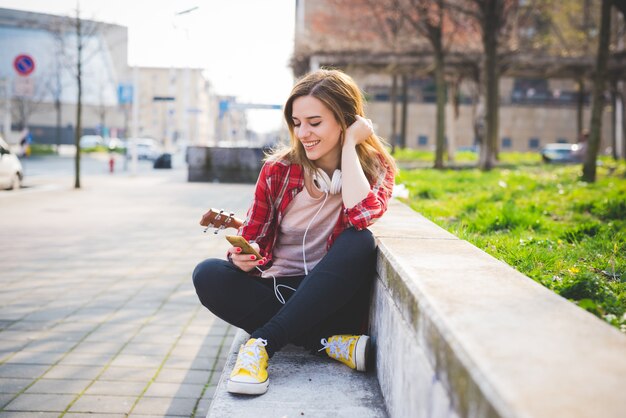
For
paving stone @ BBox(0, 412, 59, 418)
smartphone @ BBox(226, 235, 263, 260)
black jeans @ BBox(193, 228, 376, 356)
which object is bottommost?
paving stone @ BBox(0, 412, 59, 418)

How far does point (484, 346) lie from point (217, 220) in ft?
7.07

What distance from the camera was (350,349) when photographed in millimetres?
2826

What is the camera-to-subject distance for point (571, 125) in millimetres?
57594

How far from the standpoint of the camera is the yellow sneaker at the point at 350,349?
2.79 metres

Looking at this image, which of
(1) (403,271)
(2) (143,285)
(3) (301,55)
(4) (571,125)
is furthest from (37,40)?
(1) (403,271)

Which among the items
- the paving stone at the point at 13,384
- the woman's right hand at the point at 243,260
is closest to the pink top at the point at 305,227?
the woman's right hand at the point at 243,260

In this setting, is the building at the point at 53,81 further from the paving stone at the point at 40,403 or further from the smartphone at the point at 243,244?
the smartphone at the point at 243,244

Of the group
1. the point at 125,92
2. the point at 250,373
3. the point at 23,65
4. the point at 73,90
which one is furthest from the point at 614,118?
the point at 73,90

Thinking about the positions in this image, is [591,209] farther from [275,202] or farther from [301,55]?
[301,55]

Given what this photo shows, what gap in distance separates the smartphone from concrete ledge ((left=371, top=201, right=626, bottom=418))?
2.20ft

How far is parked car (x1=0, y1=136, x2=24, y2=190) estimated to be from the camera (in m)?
15.1

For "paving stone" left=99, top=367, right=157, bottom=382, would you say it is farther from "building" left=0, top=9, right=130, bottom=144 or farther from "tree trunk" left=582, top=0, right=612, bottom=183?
"building" left=0, top=9, right=130, bottom=144

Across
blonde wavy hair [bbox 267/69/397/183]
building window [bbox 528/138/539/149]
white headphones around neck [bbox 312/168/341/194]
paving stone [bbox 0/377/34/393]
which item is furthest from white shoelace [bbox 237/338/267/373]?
Answer: building window [bbox 528/138/539/149]

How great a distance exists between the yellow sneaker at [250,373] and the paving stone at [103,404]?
0.91 metres
